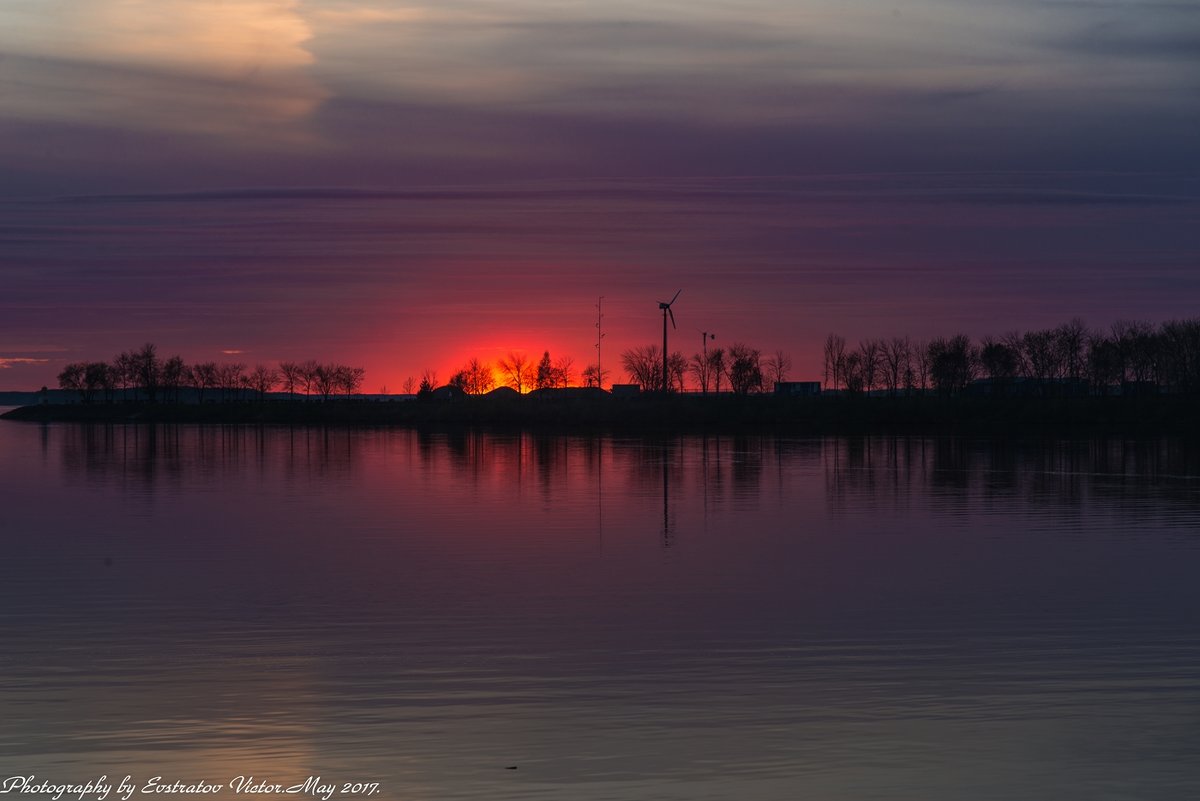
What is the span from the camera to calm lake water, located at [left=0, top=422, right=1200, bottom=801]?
478 inches

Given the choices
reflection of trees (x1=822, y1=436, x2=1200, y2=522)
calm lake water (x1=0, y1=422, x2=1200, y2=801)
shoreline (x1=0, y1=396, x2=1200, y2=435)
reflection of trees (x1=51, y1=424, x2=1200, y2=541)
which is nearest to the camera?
calm lake water (x1=0, y1=422, x2=1200, y2=801)

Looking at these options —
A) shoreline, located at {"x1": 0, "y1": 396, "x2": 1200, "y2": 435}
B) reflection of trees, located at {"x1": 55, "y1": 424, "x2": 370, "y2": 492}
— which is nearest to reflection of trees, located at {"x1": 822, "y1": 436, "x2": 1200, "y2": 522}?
reflection of trees, located at {"x1": 55, "y1": 424, "x2": 370, "y2": 492}

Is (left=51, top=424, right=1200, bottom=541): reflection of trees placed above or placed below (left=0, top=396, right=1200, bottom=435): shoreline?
below

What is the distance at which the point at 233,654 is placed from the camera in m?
17.1

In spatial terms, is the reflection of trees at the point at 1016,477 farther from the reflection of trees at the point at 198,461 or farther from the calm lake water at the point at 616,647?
the reflection of trees at the point at 198,461

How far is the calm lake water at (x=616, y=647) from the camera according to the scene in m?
12.1

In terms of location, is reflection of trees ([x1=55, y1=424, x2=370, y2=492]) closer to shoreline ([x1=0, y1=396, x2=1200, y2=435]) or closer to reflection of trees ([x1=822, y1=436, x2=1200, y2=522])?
reflection of trees ([x1=822, y1=436, x2=1200, y2=522])

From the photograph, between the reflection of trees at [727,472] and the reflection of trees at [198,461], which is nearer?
the reflection of trees at [727,472]

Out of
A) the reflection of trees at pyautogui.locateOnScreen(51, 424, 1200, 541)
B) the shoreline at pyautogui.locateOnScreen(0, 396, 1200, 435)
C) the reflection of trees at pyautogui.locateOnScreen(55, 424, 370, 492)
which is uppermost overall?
the shoreline at pyautogui.locateOnScreen(0, 396, 1200, 435)

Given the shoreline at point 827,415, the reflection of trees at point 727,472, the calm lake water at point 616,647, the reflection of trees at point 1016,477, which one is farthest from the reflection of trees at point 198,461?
the shoreline at point 827,415

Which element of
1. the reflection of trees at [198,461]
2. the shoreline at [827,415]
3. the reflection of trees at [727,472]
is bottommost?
the reflection of trees at [198,461]

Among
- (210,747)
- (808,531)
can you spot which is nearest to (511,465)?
(808,531)

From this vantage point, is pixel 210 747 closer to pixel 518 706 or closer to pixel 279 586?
pixel 518 706

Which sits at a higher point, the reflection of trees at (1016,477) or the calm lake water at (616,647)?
the reflection of trees at (1016,477)
